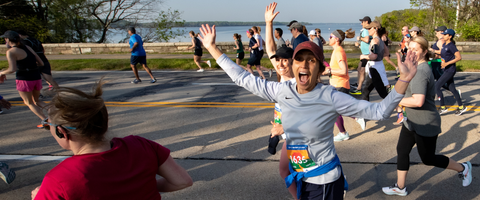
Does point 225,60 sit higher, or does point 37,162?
point 225,60

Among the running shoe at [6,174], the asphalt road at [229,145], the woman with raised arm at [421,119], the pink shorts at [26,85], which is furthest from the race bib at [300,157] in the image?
the pink shorts at [26,85]

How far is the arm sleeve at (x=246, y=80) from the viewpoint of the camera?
7.57 ft

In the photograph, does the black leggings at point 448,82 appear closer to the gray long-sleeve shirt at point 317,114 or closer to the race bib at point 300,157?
the gray long-sleeve shirt at point 317,114

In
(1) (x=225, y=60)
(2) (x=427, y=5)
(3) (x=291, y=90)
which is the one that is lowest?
(3) (x=291, y=90)

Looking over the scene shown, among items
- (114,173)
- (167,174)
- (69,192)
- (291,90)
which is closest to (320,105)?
(291,90)

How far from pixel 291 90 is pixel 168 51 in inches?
701

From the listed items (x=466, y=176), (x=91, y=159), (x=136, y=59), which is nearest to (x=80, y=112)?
(x=91, y=159)

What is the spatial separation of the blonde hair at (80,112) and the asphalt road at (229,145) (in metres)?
0.18

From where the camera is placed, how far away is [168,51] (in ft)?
62.7

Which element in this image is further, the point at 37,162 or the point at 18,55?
the point at 18,55

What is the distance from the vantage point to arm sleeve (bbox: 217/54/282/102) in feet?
7.57

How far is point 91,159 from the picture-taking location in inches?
57.9

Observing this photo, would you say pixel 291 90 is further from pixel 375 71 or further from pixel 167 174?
pixel 375 71

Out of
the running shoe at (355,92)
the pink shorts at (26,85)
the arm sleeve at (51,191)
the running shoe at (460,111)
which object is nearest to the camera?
the arm sleeve at (51,191)
